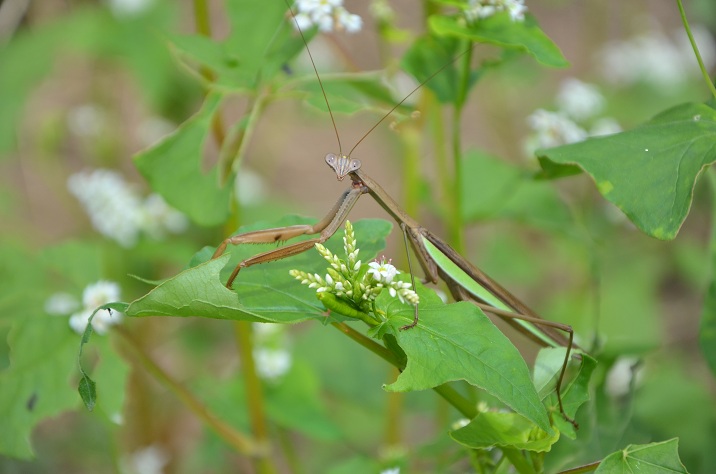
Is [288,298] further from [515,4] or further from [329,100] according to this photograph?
[515,4]

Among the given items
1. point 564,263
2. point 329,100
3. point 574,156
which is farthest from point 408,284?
point 564,263

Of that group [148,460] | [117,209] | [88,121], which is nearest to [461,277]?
[117,209]

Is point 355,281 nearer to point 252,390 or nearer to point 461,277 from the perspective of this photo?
point 461,277

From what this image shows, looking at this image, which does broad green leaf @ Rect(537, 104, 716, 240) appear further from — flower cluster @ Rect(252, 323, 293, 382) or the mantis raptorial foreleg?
flower cluster @ Rect(252, 323, 293, 382)

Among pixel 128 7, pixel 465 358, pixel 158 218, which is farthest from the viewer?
pixel 128 7

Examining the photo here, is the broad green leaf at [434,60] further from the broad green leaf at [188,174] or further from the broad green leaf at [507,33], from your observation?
the broad green leaf at [188,174]

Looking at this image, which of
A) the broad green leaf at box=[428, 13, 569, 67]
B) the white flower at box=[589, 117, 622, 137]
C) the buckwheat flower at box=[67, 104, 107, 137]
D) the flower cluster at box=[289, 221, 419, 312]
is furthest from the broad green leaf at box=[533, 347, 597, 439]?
the buckwheat flower at box=[67, 104, 107, 137]
